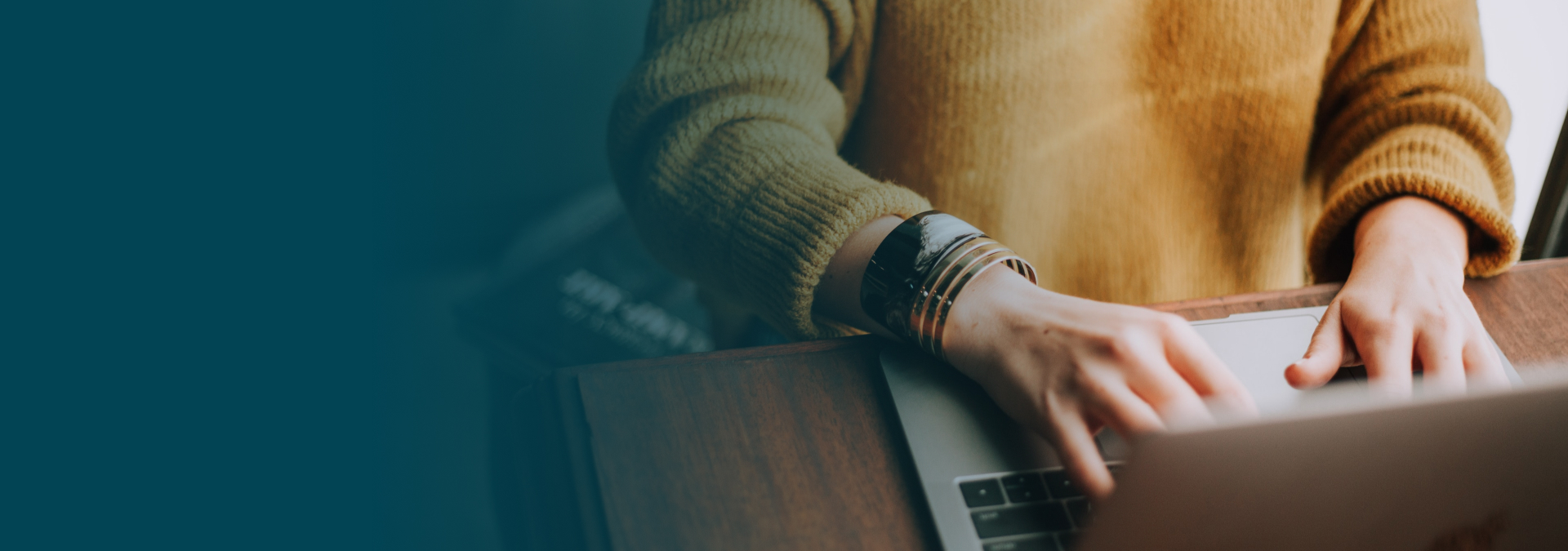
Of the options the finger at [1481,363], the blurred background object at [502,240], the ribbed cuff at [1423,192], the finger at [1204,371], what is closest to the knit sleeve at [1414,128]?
the ribbed cuff at [1423,192]

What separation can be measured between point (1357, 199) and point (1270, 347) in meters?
0.21

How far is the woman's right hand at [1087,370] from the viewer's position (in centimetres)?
34

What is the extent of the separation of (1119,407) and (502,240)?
127 cm

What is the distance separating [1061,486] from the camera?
34cm

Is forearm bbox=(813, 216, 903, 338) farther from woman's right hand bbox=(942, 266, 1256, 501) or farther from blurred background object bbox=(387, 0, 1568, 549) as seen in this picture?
blurred background object bbox=(387, 0, 1568, 549)

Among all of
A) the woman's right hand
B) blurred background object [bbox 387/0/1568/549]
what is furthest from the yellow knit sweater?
blurred background object [bbox 387/0/1568/549]

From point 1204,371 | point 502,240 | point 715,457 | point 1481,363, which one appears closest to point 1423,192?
point 1481,363

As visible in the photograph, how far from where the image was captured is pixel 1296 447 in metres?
0.22

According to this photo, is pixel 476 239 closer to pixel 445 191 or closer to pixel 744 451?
pixel 445 191

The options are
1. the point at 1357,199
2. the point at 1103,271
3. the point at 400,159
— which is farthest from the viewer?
the point at 400,159

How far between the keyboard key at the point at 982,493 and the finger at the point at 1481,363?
0.29 m

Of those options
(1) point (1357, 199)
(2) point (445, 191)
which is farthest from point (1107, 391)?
(2) point (445, 191)

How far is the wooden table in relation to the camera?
1.03 ft
